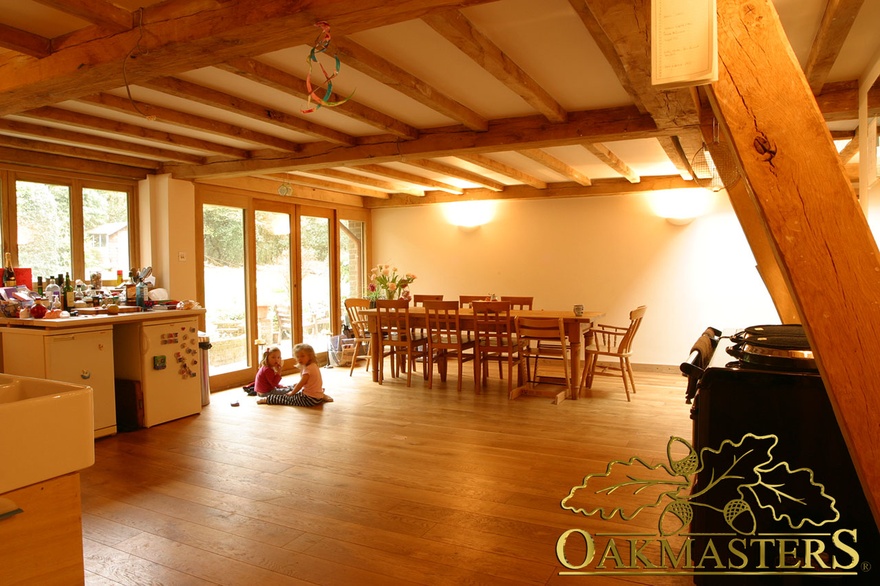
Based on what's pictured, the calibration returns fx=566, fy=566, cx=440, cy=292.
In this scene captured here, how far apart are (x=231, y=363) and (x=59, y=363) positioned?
234cm

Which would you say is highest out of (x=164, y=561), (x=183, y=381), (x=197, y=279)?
(x=197, y=279)

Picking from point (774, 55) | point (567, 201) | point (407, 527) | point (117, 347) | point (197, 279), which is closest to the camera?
point (774, 55)

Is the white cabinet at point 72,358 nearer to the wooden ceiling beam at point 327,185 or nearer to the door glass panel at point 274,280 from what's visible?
the door glass panel at point 274,280

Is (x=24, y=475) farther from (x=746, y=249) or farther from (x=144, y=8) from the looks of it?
(x=746, y=249)

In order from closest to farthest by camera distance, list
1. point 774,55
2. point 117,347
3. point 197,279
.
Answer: point 774,55 → point 117,347 → point 197,279

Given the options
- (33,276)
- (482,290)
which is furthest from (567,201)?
(33,276)

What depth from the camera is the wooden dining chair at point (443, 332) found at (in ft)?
19.2

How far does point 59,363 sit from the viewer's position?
410 centimetres

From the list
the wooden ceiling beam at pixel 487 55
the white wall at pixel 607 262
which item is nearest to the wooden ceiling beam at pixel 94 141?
the wooden ceiling beam at pixel 487 55

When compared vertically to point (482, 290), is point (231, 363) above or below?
below

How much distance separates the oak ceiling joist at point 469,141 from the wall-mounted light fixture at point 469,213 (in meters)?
3.21

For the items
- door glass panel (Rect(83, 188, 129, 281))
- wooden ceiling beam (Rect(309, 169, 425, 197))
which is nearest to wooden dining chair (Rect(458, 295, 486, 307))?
wooden ceiling beam (Rect(309, 169, 425, 197))

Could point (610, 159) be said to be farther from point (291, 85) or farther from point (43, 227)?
point (43, 227)

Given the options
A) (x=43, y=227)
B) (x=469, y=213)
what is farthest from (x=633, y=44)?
(x=469, y=213)
